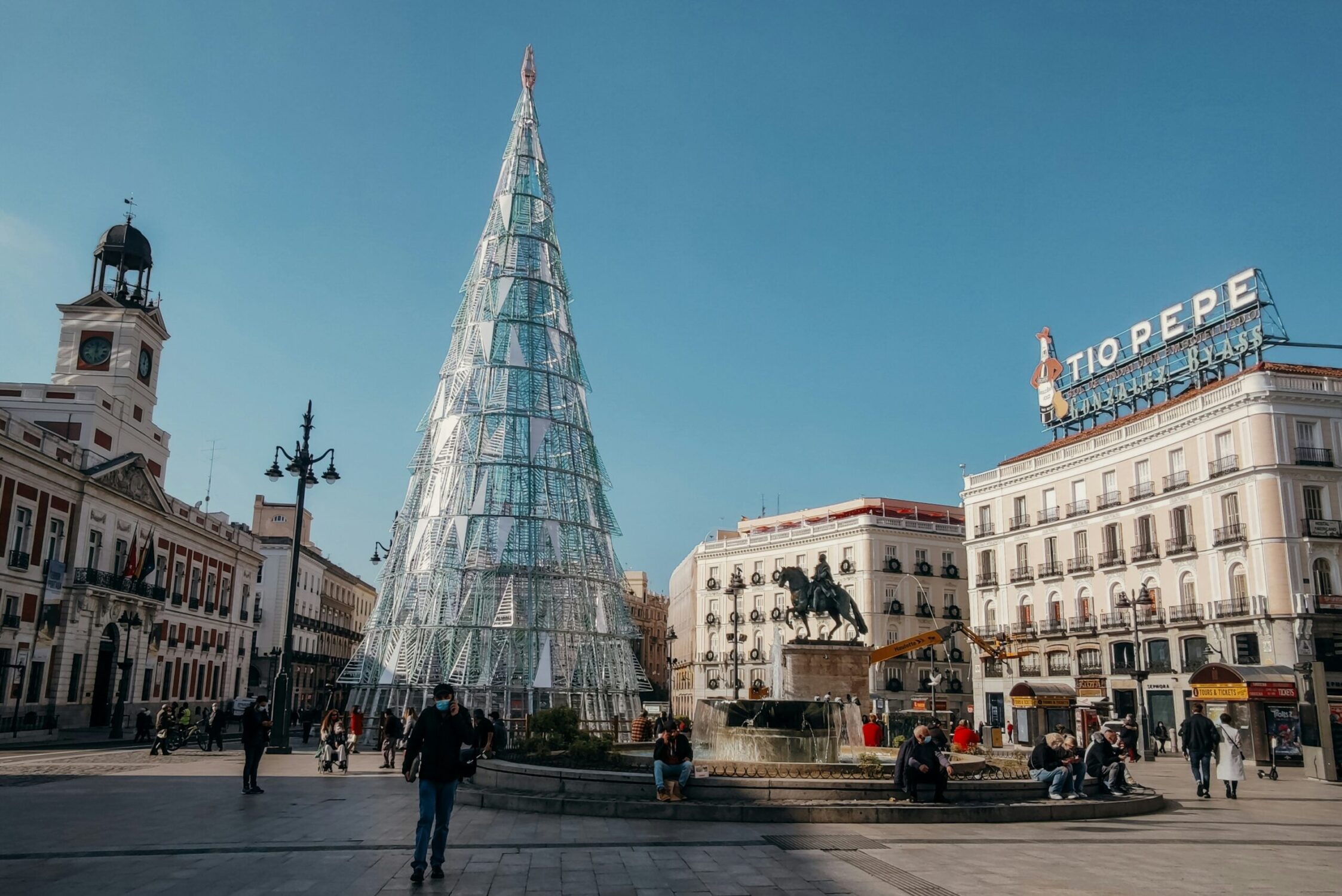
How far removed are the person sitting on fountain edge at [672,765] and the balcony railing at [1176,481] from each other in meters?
40.8

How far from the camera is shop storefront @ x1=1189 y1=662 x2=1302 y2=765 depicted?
27.3 metres

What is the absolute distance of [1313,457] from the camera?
4356 cm

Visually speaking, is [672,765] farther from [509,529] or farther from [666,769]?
[509,529]

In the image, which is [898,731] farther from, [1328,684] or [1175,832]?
[1328,684]

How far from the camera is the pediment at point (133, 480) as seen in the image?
45656 millimetres

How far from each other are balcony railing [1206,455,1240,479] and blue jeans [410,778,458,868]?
4419 centimetres

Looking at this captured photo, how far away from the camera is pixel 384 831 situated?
13180mm

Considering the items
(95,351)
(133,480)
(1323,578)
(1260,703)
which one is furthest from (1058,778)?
(95,351)

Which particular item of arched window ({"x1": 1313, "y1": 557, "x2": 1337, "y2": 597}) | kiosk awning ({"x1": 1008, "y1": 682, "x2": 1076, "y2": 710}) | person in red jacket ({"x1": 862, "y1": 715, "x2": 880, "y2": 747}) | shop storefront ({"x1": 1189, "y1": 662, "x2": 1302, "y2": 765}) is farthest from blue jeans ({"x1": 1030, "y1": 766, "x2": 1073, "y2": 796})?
arched window ({"x1": 1313, "y1": 557, "x2": 1337, "y2": 597})

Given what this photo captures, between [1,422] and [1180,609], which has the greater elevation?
[1,422]

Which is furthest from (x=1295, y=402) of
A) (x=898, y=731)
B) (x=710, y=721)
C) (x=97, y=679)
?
(x=97, y=679)

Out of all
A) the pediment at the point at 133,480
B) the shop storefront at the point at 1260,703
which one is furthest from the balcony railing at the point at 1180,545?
the pediment at the point at 133,480

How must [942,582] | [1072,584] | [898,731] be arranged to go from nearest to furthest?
1. [898,731]
2. [1072,584]
3. [942,582]

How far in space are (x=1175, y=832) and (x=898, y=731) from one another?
1477 cm
